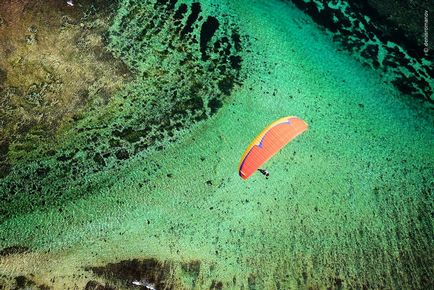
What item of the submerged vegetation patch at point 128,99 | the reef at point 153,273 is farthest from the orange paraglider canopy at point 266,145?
the submerged vegetation patch at point 128,99

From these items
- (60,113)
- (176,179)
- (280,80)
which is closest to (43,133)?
(60,113)

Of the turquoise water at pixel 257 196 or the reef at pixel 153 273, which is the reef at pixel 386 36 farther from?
the reef at pixel 153 273

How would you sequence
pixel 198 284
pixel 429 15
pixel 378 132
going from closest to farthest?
pixel 198 284 → pixel 378 132 → pixel 429 15

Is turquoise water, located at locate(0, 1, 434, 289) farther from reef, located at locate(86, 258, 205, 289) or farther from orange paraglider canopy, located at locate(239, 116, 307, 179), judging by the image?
orange paraglider canopy, located at locate(239, 116, 307, 179)

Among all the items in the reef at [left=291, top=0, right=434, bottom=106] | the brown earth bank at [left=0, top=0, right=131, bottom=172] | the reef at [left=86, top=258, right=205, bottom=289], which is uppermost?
the reef at [left=291, top=0, right=434, bottom=106]

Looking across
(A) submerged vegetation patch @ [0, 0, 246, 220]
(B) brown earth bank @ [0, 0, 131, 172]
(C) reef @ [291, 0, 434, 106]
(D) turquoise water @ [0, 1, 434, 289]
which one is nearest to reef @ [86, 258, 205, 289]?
(D) turquoise water @ [0, 1, 434, 289]

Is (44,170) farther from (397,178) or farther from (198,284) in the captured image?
(397,178)

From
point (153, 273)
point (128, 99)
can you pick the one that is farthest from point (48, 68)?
point (153, 273)
